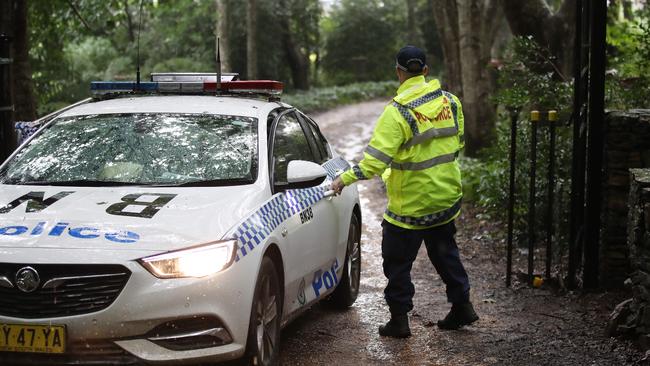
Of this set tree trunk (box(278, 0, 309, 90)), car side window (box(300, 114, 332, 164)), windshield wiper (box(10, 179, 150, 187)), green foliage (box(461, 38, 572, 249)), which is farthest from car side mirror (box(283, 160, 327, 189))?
tree trunk (box(278, 0, 309, 90))

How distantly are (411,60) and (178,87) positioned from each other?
5.75 feet

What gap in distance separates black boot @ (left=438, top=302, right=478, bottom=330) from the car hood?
2.18 metres

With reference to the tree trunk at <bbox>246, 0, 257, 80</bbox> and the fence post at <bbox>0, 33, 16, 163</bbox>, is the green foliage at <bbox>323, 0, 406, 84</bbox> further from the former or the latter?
the fence post at <bbox>0, 33, 16, 163</bbox>

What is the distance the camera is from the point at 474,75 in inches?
663

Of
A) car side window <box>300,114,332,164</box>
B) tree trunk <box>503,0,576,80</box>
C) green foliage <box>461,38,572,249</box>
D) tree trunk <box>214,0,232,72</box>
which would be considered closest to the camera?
car side window <box>300,114,332,164</box>

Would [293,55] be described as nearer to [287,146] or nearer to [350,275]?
[350,275]

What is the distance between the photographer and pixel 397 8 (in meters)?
52.3

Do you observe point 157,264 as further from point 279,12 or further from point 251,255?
point 279,12

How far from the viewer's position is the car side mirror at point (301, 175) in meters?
5.75

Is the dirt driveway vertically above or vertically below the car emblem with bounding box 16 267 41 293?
below

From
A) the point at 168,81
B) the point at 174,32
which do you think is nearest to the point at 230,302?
the point at 168,81

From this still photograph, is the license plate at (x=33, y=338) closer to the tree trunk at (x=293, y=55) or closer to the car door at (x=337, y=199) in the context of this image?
the car door at (x=337, y=199)

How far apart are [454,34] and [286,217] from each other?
13938mm

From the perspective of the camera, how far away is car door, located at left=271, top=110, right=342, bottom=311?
586 centimetres
